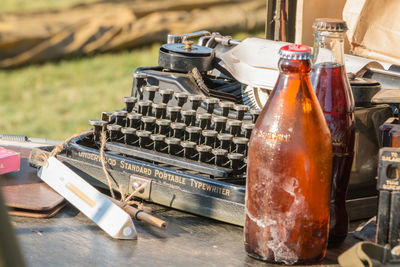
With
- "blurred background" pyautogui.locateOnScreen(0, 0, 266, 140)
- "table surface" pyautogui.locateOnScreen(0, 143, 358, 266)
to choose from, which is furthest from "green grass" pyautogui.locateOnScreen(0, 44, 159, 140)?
"table surface" pyautogui.locateOnScreen(0, 143, 358, 266)

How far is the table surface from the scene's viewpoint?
1.18m

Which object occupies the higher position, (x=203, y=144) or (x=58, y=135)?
(x=203, y=144)

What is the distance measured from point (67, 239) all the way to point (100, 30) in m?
5.18

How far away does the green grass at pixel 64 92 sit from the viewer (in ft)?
15.9

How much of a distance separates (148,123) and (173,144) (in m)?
0.11

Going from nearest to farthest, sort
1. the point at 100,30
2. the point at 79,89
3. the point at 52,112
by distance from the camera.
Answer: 1. the point at 52,112
2. the point at 79,89
3. the point at 100,30

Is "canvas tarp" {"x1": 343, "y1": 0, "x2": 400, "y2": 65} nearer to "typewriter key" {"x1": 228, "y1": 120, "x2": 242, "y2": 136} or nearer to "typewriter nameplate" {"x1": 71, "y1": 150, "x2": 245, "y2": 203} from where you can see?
"typewriter key" {"x1": 228, "y1": 120, "x2": 242, "y2": 136}

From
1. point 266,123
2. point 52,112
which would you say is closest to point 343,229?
point 266,123

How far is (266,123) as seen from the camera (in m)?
1.11

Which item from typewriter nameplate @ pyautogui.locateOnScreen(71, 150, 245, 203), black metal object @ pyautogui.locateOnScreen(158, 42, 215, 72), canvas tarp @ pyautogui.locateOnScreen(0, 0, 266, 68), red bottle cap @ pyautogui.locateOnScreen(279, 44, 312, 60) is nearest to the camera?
red bottle cap @ pyautogui.locateOnScreen(279, 44, 312, 60)

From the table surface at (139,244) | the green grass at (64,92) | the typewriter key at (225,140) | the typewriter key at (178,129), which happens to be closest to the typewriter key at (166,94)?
the typewriter key at (178,129)

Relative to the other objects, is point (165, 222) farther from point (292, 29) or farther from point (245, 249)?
point (292, 29)

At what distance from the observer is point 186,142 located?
1455mm

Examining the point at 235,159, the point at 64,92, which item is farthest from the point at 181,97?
the point at 64,92
